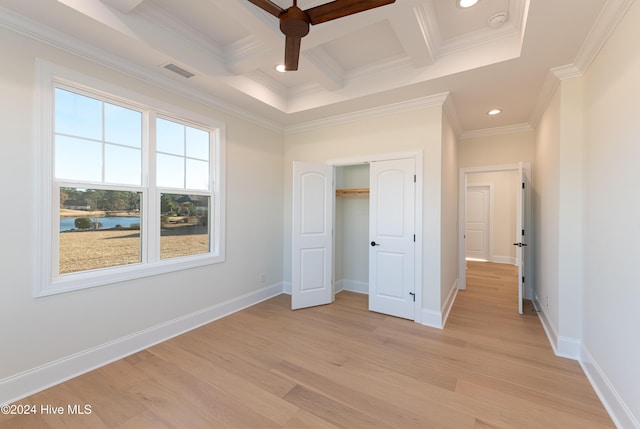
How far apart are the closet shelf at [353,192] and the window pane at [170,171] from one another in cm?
235

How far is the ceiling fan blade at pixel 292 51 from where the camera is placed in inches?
65.2

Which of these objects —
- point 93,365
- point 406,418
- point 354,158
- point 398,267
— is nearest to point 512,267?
point 398,267

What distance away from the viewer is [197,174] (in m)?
3.29

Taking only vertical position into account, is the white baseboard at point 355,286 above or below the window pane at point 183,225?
below

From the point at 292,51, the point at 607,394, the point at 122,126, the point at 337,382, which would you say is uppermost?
the point at 292,51

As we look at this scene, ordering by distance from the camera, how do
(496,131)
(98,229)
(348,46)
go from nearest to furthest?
1. (98,229)
2. (348,46)
3. (496,131)

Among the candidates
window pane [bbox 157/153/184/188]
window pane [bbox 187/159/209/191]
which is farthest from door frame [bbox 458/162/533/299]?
window pane [bbox 157/153/184/188]

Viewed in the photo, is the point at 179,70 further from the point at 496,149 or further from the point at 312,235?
the point at 496,149

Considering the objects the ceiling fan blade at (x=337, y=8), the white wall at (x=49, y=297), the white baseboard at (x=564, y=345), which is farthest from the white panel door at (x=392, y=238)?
the ceiling fan blade at (x=337, y=8)

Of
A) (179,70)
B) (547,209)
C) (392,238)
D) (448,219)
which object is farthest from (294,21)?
(547,209)

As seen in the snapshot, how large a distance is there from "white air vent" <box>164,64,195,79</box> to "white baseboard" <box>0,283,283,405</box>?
2.63 meters

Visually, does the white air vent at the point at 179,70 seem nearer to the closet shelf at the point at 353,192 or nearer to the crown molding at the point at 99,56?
the crown molding at the point at 99,56

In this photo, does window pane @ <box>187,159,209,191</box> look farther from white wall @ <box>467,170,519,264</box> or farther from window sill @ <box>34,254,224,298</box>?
white wall @ <box>467,170,519,264</box>

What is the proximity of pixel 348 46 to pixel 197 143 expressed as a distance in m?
2.08
